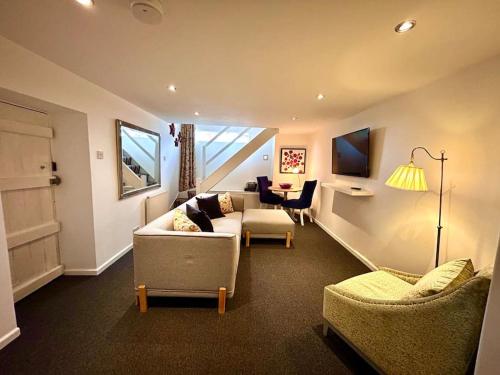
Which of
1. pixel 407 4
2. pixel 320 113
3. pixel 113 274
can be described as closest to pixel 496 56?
pixel 407 4

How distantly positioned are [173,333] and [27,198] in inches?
74.3

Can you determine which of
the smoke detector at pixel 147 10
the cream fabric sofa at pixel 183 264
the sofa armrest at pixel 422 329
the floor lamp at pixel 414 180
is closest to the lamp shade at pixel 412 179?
the floor lamp at pixel 414 180

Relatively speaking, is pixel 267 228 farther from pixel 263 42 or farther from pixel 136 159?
pixel 263 42

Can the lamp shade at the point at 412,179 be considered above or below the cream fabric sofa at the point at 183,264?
above

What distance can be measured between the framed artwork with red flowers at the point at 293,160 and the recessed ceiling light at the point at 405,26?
4503 mm

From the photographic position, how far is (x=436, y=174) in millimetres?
1968

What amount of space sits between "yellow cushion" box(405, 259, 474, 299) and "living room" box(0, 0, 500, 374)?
7 cm

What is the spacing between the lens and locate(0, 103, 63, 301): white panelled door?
1849mm

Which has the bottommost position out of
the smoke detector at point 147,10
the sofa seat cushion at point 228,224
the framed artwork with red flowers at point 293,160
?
the sofa seat cushion at point 228,224

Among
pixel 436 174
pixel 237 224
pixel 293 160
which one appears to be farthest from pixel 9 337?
pixel 293 160

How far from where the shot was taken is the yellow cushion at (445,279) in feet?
3.91

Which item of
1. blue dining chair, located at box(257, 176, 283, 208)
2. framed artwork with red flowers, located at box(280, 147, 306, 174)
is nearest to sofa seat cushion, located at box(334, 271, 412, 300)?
blue dining chair, located at box(257, 176, 283, 208)

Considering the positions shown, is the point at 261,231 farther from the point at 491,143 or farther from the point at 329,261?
the point at 491,143

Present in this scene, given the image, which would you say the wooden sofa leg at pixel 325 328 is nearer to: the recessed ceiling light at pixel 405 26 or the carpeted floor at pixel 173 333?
the carpeted floor at pixel 173 333
